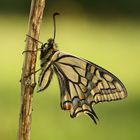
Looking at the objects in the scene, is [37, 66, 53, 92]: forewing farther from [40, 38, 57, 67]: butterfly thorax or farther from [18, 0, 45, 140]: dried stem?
[18, 0, 45, 140]: dried stem

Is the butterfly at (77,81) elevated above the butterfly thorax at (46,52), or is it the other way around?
the butterfly thorax at (46,52)

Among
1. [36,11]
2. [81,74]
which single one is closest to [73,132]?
[81,74]

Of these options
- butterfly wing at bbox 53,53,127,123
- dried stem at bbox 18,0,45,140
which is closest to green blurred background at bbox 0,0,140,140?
butterfly wing at bbox 53,53,127,123

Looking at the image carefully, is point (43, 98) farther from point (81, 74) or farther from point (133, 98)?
point (81, 74)

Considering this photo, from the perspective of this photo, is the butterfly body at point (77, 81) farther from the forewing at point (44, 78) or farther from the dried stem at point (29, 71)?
the dried stem at point (29, 71)

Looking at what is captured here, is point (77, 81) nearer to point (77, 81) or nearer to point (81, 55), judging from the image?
point (77, 81)

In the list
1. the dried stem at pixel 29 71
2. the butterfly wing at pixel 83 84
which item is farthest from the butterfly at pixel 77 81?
the dried stem at pixel 29 71

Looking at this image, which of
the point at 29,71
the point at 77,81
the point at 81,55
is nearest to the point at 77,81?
the point at 77,81
